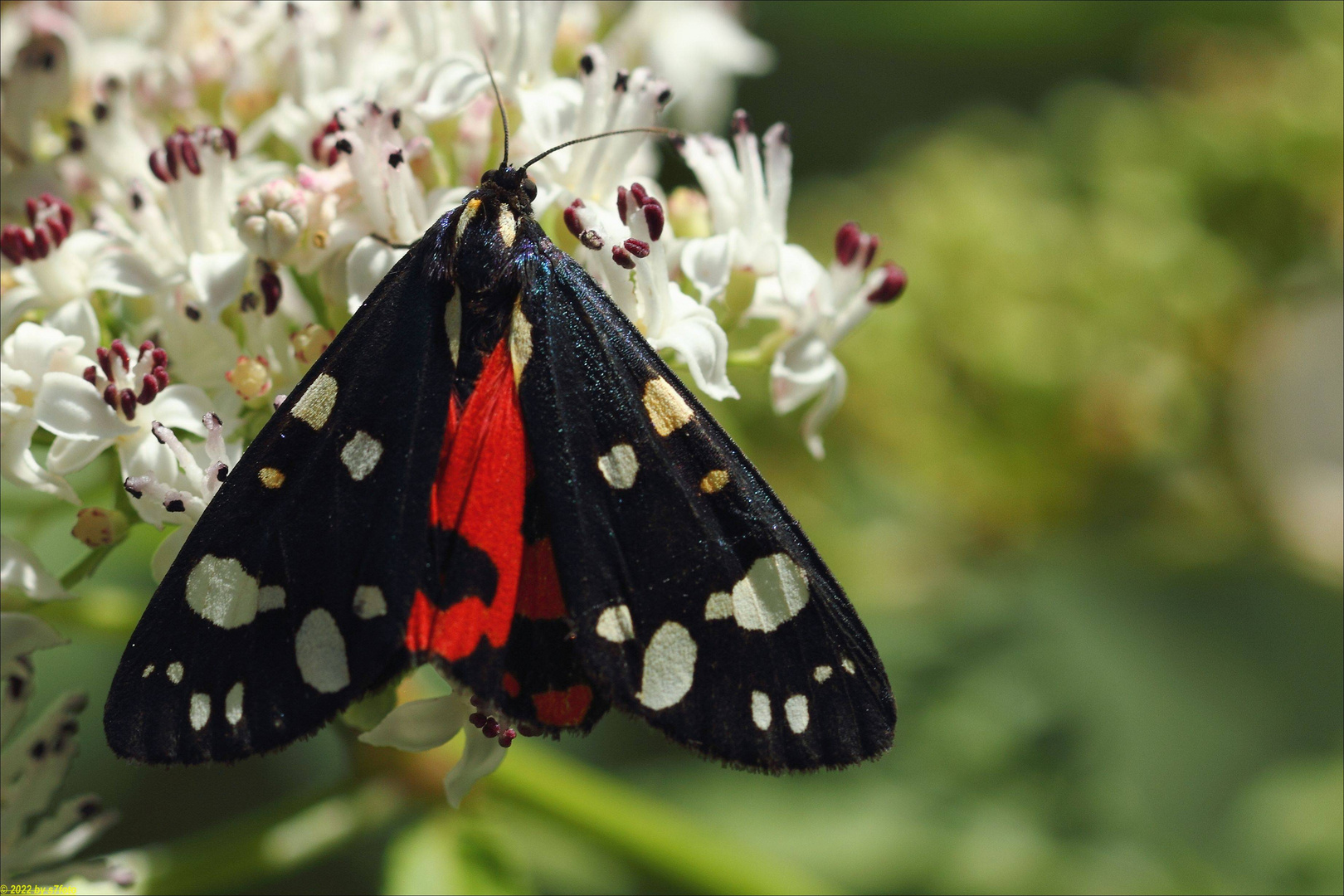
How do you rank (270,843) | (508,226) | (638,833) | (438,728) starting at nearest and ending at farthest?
1. (438,728)
2. (508,226)
3. (270,843)
4. (638,833)

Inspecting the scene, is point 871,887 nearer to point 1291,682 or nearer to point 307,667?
point 1291,682

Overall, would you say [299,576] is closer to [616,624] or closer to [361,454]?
[361,454]

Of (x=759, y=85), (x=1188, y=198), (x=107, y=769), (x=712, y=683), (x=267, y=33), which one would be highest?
(x=759, y=85)

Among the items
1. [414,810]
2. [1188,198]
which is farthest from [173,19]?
[1188,198]

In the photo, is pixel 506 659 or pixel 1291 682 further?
pixel 1291 682

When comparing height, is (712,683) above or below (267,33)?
below

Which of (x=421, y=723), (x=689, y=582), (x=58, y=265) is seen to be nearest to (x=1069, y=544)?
(x=689, y=582)

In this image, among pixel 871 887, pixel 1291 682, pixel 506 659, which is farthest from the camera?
pixel 1291 682
